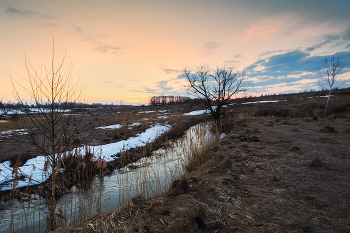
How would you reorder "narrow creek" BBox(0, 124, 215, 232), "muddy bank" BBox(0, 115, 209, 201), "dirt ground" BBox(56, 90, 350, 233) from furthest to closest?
"muddy bank" BBox(0, 115, 209, 201), "narrow creek" BBox(0, 124, 215, 232), "dirt ground" BBox(56, 90, 350, 233)

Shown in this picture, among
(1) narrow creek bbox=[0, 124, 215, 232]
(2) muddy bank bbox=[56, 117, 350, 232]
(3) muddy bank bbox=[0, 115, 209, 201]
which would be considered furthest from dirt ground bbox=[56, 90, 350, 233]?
(3) muddy bank bbox=[0, 115, 209, 201]

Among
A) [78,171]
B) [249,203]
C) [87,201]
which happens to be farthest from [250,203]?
[78,171]

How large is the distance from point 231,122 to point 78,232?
12.8m

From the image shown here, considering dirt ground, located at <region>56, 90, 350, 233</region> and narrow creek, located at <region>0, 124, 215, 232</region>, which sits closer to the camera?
dirt ground, located at <region>56, 90, 350, 233</region>

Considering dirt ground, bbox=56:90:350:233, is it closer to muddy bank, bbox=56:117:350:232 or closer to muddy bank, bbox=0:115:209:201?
muddy bank, bbox=56:117:350:232

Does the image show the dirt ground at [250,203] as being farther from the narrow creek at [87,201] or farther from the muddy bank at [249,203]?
the narrow creek at [87,201]

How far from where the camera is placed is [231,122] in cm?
1340

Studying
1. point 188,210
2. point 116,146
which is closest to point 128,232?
point 188,210

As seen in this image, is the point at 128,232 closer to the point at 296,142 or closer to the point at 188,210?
the point at 188,210

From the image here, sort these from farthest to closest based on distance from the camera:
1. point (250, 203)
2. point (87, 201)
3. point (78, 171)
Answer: point (78, 171) → point (87, 201) → point (250, 203)

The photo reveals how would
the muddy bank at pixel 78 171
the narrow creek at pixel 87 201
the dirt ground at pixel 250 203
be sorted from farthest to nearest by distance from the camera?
the muddy bank at pixel 78 171 < the narrow creek at pixel 87 201 < the dirt ground at pixel 250 203

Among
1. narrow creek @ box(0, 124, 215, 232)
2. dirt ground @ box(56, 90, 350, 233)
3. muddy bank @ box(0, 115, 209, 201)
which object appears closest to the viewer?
dirt ground @ box(56, 90, 350, 233)

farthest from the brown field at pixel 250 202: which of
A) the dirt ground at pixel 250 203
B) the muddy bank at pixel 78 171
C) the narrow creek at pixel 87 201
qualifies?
the muddy bank at pixel 78 171

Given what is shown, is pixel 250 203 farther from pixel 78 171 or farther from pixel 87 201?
pixel 78 171
